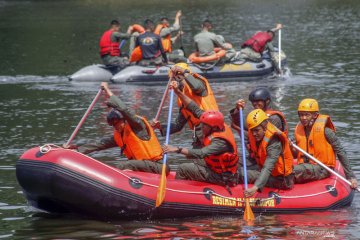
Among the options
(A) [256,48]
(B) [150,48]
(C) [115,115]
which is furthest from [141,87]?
(C) [115,115]

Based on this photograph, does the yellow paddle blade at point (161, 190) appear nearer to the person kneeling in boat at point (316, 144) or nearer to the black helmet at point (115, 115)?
the black helmet at point (115, 115)

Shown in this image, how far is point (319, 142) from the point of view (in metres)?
13.3

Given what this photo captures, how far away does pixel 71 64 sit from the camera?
31.7 m

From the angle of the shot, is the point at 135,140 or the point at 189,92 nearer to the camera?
the point at 135,140

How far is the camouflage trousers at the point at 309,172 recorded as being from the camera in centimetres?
1336

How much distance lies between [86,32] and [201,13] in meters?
10.9

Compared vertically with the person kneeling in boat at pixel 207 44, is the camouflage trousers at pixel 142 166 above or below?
below

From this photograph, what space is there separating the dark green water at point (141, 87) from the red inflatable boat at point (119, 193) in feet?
0.51

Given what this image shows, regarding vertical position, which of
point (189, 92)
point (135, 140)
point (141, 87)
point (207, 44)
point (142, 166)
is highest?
point (207, 44)

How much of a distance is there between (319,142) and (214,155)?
1634 mm

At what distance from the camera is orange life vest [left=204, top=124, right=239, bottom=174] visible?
12750mm

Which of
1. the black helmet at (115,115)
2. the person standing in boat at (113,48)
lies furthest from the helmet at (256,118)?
the person standing in boat at (113,48)

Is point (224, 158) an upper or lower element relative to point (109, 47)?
lower

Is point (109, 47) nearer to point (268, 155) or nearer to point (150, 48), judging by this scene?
point (150, 48)
